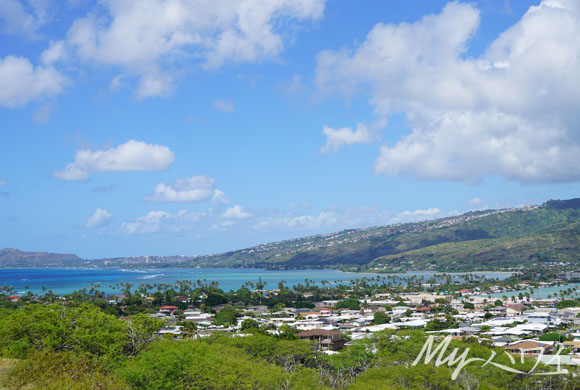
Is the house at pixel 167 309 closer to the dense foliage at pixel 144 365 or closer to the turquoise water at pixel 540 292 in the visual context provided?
the dense foliage at pixel 144 365

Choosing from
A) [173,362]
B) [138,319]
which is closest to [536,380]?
[173,362]

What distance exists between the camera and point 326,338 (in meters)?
48.7

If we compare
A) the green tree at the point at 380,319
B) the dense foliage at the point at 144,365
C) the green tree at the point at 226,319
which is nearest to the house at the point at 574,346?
the dense foliage at the point at 144,365

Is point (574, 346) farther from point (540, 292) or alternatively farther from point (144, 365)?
point (540, 292)

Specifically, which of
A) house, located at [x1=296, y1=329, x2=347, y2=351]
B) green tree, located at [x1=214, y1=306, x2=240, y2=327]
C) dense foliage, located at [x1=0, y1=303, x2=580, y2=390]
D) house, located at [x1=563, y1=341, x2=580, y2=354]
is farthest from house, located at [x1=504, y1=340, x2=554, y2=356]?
green tree, located at [x1=214, y1=306, x2=240, y2=327]

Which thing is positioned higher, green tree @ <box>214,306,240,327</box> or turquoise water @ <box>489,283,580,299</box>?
green tree @ <box>214,306,240,327</box>

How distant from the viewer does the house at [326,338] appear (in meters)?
46.3

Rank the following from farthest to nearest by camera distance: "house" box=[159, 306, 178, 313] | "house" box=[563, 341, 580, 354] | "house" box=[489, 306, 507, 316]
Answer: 1. "house" box=[159, 306, 178, 313]
2. "house" box=[489, 306, 507, 316]
3. "house" box=[563, 341, 580, 354]

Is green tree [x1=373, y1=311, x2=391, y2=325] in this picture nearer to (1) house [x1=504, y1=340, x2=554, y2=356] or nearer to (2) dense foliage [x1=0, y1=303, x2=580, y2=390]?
(1) house [x1=504, y1=340, x2=554, y2=356]

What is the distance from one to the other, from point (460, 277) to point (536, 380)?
133m

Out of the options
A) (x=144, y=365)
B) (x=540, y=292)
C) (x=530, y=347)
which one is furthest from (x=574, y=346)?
(x=540, y=292)

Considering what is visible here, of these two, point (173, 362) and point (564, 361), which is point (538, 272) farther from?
point (173, 362)

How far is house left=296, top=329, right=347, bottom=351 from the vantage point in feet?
152

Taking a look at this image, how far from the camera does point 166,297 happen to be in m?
96.9
